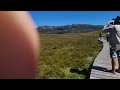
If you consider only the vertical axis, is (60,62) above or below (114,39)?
below

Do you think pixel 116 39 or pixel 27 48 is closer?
pixel 27 48

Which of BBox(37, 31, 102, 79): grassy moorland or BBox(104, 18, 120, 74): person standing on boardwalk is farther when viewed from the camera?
BBox(37, 31, 102, 79): grassy moorland

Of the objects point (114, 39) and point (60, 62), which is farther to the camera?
point (60, 62)

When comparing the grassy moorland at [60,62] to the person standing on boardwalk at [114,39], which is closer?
the person standing on boardwalk at [114,39]
